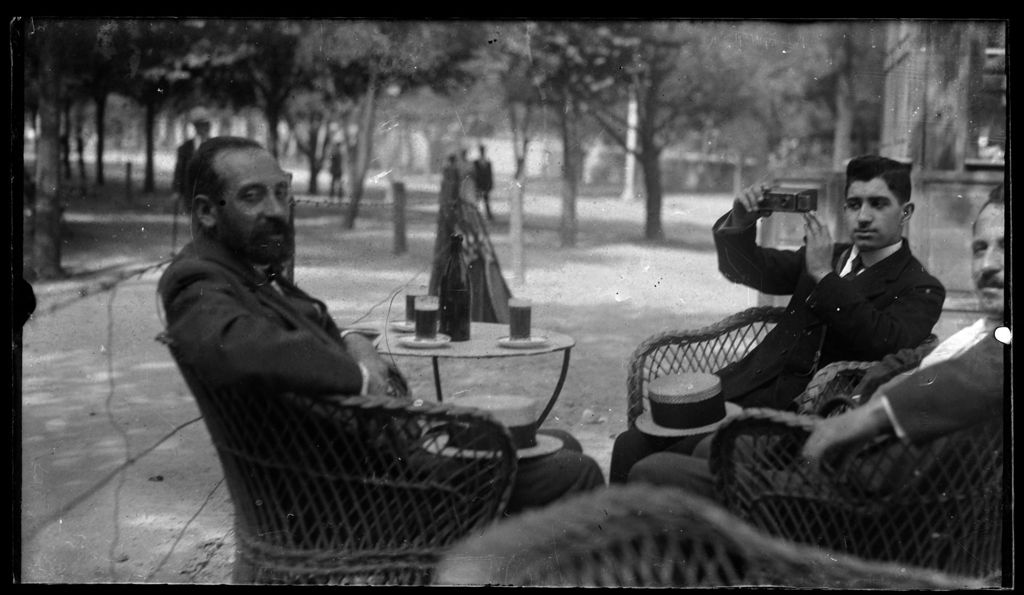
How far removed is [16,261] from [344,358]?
1.31 metres

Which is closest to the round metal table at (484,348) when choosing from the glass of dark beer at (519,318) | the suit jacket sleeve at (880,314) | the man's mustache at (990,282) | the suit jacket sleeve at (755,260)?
the glass of dark beer at (519,318)

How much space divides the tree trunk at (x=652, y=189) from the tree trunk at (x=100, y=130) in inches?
74.8

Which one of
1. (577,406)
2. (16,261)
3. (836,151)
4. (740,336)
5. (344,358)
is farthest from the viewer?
(836,151)

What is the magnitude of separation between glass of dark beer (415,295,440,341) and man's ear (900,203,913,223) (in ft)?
5.00

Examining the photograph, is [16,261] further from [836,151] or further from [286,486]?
[836,151]

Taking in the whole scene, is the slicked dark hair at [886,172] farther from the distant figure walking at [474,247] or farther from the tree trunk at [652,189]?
the distant figure walking at [474,247]

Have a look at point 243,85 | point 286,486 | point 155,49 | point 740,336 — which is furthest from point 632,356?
point 155,49

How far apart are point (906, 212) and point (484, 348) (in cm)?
143

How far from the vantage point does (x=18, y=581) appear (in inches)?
133

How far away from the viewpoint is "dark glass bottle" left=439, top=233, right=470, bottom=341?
3.65 metres

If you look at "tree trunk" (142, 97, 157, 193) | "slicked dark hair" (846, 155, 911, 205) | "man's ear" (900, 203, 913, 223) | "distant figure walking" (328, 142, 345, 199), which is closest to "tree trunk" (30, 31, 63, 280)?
"tree trunk" (142, 97, 157, 193)

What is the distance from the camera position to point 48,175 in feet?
12.4

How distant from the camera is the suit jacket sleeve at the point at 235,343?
257 cm

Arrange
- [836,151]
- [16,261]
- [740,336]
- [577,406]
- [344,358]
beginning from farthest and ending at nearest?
[836,151]
[577,406]
[740,336]
[16,261]
[344,358]
